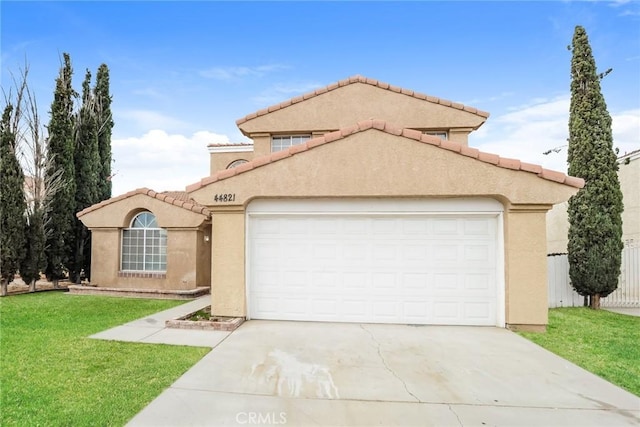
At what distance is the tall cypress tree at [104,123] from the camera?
17203 mm

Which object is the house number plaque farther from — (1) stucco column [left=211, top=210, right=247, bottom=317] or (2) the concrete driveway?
(2) the concrete driveway

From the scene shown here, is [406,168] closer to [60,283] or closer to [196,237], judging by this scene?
[196,237]

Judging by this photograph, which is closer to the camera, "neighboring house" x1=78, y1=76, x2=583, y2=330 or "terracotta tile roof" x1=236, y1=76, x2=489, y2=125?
"neighboring house" x1=78, y1=76, x2=583, y2=330

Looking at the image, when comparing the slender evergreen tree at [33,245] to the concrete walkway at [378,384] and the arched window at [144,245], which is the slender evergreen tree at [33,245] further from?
the concrete walkway at [378,384]

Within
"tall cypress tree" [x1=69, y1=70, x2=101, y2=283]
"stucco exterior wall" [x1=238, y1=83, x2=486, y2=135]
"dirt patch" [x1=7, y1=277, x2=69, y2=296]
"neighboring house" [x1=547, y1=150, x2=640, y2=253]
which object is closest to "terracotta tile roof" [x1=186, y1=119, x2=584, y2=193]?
"stucco exterior wall" [x1=238, y1=83, x2=486, y2=135]

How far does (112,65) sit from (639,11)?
2297 centimetres

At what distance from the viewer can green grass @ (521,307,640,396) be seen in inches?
219

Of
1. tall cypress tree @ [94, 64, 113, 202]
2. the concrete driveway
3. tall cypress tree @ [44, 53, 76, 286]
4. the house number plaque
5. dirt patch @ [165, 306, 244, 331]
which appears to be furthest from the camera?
tall cypress tree @ [94, 64, 113, 202]

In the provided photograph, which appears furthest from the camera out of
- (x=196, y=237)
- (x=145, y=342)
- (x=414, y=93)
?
(x=196, y=237)

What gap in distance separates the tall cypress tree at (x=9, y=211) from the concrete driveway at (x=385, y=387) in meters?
11.5

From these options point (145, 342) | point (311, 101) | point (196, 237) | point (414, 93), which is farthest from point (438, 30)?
point (145, 342)

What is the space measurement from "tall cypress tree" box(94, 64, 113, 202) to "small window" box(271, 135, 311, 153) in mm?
10879

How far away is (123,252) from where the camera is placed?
45.3 ft

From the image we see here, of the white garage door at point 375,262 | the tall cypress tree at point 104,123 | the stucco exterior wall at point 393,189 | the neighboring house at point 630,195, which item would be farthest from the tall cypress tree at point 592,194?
the tall cypress tree at point 104,123
